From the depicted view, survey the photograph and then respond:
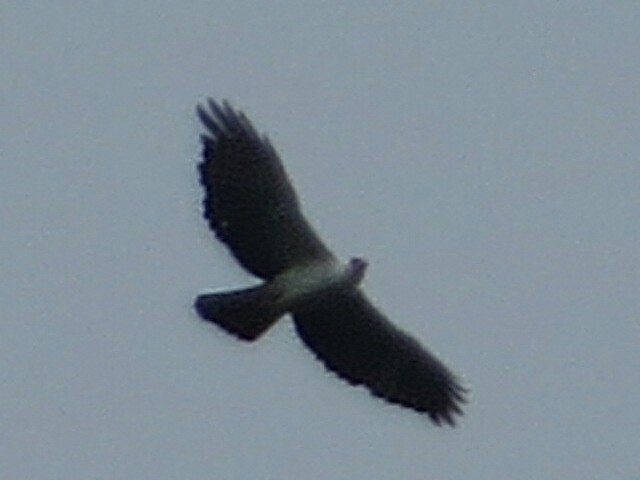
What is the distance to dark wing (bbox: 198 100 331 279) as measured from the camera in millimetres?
23828

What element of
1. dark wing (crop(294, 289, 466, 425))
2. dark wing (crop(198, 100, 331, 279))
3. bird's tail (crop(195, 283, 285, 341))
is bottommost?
bird's tail (crop(195, 283, 285, 341))

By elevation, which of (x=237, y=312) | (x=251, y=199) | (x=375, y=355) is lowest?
(x=237, y=312)

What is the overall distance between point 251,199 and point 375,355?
5.92 ft

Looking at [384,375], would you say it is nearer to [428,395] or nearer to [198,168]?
[428,395]

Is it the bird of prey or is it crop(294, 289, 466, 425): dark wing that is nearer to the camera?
the bird of prey

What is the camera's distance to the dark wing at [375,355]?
24.3 m

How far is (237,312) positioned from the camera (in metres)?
23.6

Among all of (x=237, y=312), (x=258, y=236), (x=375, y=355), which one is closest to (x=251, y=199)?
(x=258, y=236)

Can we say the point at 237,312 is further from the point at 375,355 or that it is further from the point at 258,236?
the point at 375,355

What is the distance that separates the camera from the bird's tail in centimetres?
2356

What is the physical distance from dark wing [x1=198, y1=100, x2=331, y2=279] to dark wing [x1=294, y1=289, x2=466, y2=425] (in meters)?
0.46

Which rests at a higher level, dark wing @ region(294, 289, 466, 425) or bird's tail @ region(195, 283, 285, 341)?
dark wing @ region(294, 289, 466, 425)

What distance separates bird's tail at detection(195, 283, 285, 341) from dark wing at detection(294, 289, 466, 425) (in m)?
0.46

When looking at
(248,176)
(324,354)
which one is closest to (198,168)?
(248,176)
